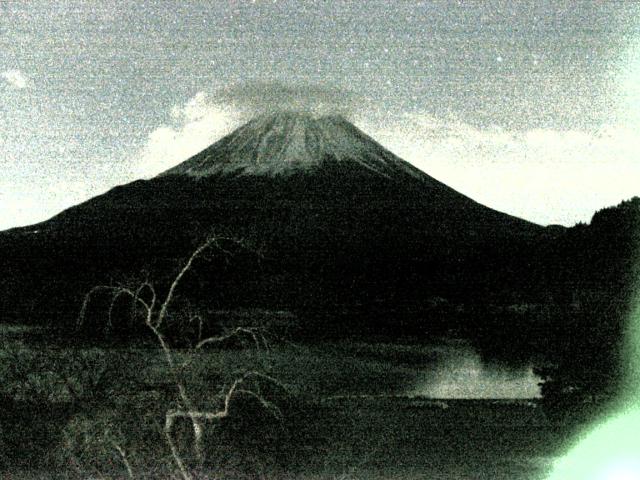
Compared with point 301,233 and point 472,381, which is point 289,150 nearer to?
point 301,233

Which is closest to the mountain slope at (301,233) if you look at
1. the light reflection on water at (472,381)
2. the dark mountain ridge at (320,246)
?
the dark mountain ridge at (320,246)

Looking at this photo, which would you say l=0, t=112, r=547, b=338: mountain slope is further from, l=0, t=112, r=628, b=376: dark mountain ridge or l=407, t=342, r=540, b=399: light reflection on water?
l=407, t=342, r=540, b=399: light reflection on water

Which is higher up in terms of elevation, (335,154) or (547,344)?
(335,154)

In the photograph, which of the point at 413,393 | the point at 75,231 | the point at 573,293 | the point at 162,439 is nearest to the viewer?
the point at 162,439

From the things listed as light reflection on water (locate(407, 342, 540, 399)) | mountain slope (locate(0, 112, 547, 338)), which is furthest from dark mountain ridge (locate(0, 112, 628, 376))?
light reflection on water (locate(407, 342, 540, 399))

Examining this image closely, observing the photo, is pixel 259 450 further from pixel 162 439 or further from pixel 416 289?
pixel 416 289

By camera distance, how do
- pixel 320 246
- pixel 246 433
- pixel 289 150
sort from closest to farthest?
pixel 246 433 → pixel 320 246 → pixel 289 150

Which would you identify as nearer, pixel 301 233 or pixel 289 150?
pixel 301 233

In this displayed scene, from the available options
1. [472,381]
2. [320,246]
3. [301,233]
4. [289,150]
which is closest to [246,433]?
[472,381]

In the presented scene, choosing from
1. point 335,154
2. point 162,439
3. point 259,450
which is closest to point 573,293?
point 259,450
